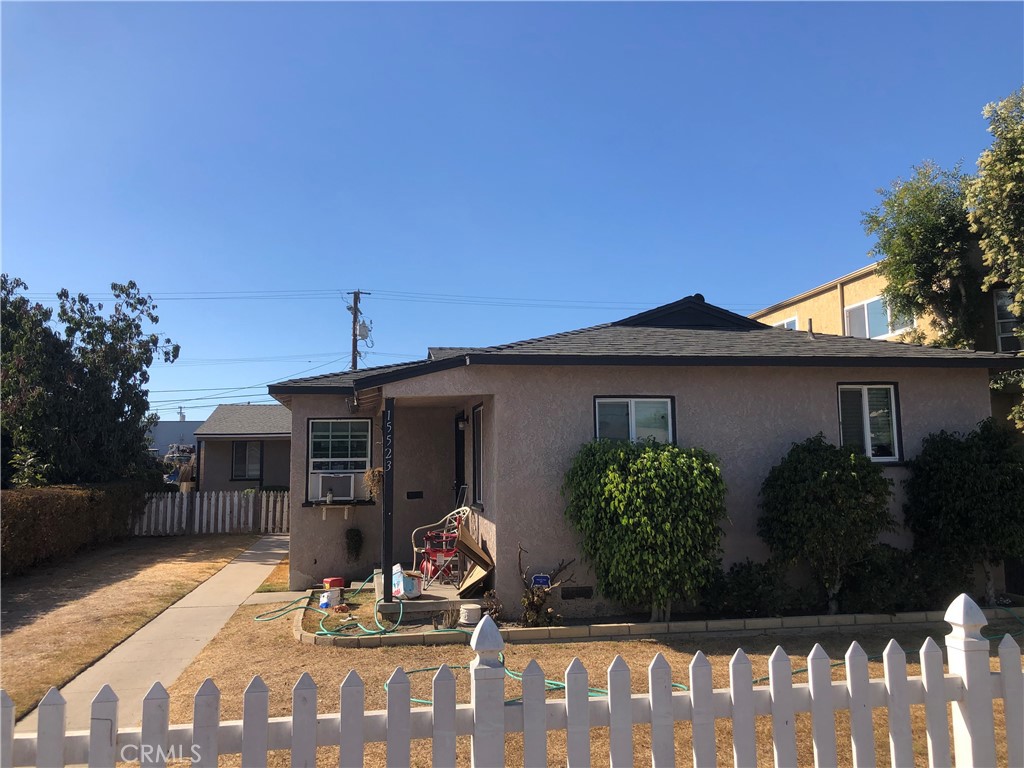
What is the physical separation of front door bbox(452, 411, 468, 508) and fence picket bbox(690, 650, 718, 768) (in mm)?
9061

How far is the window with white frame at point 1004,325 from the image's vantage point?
15.5m

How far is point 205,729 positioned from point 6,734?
2.56 ft

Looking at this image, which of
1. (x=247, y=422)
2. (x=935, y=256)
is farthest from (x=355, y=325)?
(x=935, y=256)

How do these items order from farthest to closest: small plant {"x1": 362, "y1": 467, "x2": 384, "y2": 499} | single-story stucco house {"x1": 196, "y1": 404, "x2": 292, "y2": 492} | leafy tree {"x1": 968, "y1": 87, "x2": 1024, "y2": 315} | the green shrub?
single-story stucco house {"x1": 196, "y1": 404, "x2": 292, "y2": 492} < leafy tree {"x1": 968, "y1": 87, "x2": 1024, "y2": 315} < small plant {"x1": 362, "y1": 467, "x2": 384, "y2": 499} < the green shrub

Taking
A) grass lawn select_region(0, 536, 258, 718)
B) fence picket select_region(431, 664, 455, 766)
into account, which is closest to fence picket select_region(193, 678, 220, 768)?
fence picket select_region(431, 664, 455, 766)

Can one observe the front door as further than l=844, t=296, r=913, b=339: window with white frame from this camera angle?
No

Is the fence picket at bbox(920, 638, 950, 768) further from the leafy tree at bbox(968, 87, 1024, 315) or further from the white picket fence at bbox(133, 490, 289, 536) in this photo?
the white picket fence at bbox(133, 490, 289, 536)

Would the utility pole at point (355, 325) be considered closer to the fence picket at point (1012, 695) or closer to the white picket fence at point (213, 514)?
the white picket fence at point (213, 514)

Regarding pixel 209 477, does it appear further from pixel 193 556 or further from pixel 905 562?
pixel 905 562

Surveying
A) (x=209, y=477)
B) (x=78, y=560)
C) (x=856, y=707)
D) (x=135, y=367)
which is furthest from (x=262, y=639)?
(x=209, y=477)

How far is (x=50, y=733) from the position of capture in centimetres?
280

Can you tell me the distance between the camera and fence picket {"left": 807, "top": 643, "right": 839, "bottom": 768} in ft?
10.6

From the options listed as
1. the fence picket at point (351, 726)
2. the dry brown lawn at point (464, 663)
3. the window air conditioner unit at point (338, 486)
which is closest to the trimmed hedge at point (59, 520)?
the window air conditioner unit at point (338, 486)

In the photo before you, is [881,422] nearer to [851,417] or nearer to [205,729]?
[851,417]
